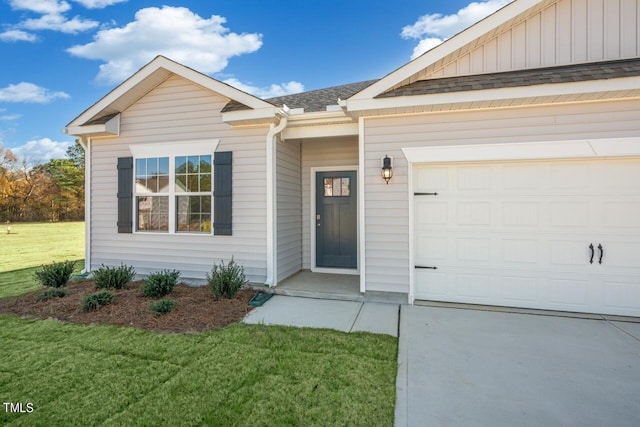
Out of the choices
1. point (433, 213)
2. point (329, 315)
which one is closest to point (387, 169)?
point (433, 213)

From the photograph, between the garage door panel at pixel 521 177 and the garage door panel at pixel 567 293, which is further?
the garage door panel at pixel 521 177

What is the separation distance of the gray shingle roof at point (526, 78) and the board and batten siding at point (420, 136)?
0.37 meters

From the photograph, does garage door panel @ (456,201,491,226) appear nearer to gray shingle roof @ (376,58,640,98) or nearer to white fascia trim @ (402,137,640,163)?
white fascia trim @ (402,137,640,163)

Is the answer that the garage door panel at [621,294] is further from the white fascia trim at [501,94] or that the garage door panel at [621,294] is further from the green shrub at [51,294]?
the green shrub at [51,294]

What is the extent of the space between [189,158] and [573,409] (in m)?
6.05

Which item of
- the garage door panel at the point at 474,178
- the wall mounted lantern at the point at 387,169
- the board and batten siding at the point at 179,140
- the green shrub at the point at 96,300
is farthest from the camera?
the board and batten siding at the point at 179,140

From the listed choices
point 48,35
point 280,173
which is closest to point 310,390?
point 280,173

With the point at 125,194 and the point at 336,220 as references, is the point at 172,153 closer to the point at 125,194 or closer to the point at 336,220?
the point at 125,194

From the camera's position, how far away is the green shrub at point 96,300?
438cm

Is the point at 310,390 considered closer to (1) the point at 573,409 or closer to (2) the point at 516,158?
(1) the point at 573,409

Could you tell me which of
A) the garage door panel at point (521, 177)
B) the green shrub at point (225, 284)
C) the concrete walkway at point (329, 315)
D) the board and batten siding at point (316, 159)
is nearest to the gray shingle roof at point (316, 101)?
the board and batten siding at point (316, 159)

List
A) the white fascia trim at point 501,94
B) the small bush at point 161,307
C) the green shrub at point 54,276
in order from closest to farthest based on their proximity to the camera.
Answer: the white fascia trim at point 501,94 → the small bush at point 161,307 → the green shrub at point 54,276

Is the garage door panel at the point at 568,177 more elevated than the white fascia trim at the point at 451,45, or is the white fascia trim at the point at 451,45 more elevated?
the white fascia trim at the point at 451,45

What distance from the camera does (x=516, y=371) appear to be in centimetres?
286
